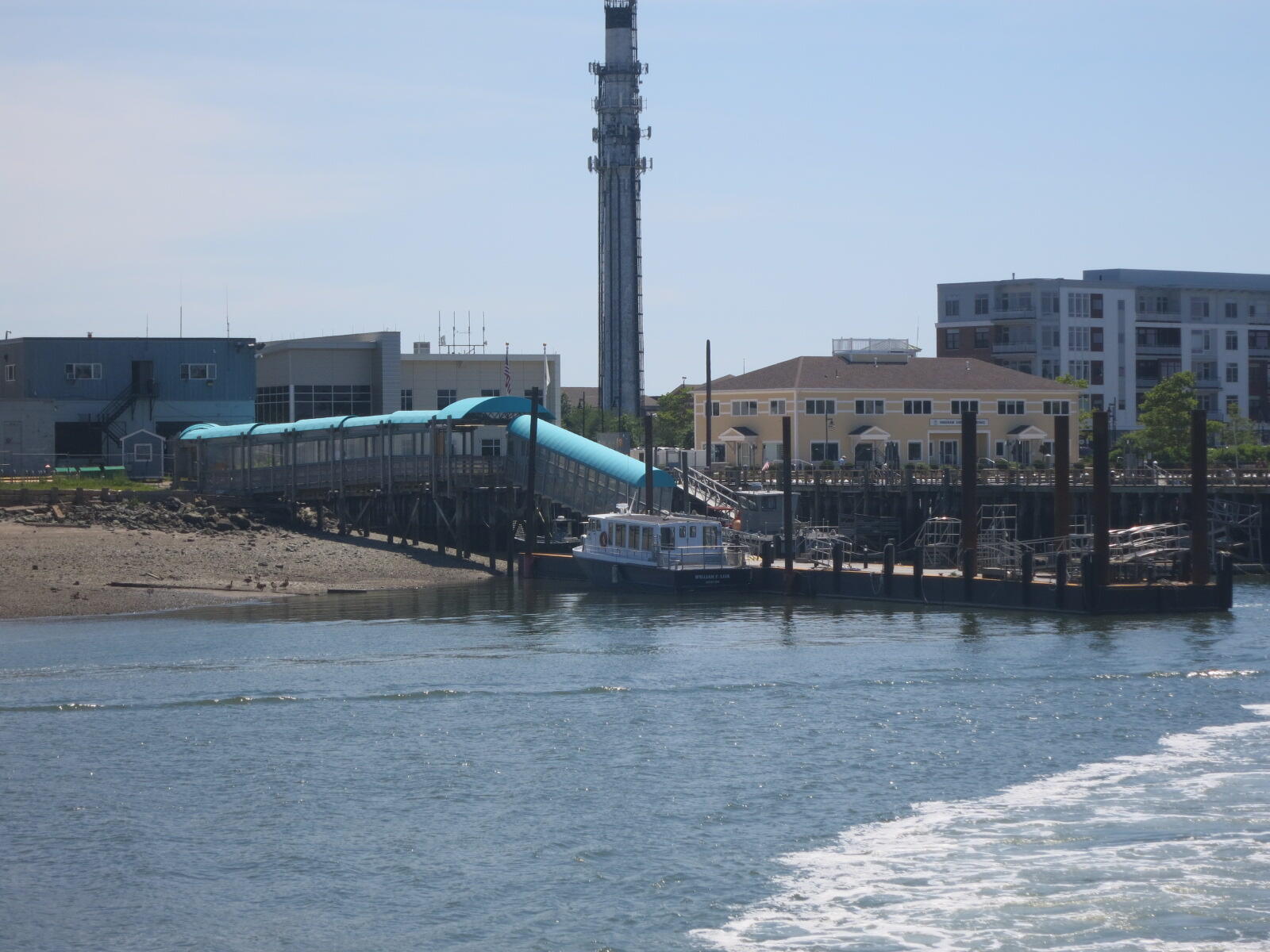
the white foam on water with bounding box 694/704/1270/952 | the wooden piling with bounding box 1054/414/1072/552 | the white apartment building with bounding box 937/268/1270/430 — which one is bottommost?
the white foam on water with bounding box 694/704/1270/952

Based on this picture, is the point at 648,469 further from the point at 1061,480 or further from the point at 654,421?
the point at 654,421

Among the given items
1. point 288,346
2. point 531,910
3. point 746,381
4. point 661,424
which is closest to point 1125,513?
point 746,381

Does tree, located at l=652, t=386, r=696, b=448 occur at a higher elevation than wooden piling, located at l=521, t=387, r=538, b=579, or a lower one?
higher

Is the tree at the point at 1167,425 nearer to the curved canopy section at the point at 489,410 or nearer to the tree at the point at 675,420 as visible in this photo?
the tree at the point at 675,420

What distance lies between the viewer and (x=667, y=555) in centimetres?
5881

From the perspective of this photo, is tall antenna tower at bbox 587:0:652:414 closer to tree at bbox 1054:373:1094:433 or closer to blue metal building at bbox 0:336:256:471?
tree at bbox 1054:373:1094:433

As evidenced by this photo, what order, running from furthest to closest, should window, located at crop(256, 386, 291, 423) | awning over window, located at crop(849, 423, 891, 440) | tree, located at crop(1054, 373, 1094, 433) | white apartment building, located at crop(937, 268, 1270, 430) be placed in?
white apartment building, located at crop(937, 268, 1270, 430) < tree, located at crop(1054, 373, 1094, 433) < awning over window, located at crop(849, 423, 891, 440) < window, located at crop(256, 386, 291, 423)

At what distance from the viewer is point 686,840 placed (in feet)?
84.5

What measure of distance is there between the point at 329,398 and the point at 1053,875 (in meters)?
75.1

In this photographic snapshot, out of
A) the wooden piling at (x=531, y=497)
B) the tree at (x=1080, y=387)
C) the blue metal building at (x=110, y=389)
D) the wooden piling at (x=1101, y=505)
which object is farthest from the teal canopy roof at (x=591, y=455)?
the tree at (x=1080, y=387)

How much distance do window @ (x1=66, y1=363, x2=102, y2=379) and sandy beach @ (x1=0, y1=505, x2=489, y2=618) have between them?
57.8 ft

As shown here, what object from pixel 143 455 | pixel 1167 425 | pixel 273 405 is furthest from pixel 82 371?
pixel 1167 425

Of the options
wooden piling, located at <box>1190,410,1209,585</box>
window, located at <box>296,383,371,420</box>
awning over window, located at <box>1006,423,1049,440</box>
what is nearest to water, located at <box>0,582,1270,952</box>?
wooden piling, located at <box>1190,410,1209,585</box>

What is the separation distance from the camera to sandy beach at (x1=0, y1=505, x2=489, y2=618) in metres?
54.8
